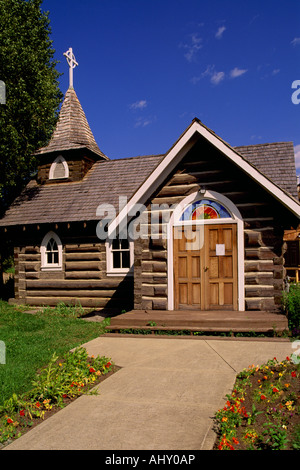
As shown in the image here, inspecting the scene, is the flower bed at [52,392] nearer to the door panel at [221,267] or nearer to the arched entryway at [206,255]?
the arched entryway at [206,255]

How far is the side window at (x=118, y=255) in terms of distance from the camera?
13.6m

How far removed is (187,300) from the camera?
970 centimetres

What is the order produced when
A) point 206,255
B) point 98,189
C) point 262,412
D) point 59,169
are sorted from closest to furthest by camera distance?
point 262,412 < point 206,255 < point 98,189 < point 59,169

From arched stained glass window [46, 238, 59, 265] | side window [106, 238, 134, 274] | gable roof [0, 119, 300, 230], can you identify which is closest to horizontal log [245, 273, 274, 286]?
gable roof [0, 119, 300, 230]

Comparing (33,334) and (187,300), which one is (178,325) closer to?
(187,300)

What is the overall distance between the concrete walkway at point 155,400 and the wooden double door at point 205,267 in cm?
195

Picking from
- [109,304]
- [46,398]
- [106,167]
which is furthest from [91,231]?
[46,398]

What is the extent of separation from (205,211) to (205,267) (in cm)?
145

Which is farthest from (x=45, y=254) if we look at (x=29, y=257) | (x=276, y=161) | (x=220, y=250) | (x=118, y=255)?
(x=276, y=161)

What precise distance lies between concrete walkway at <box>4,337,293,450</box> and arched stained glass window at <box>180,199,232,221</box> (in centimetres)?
333

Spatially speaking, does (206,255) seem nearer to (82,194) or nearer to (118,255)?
(118,255)

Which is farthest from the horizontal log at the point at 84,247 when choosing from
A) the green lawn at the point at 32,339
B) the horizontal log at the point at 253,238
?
the horizontal log at the point at 253,238

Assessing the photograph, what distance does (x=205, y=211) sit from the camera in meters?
9.70

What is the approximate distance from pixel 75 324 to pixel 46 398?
564 cm
